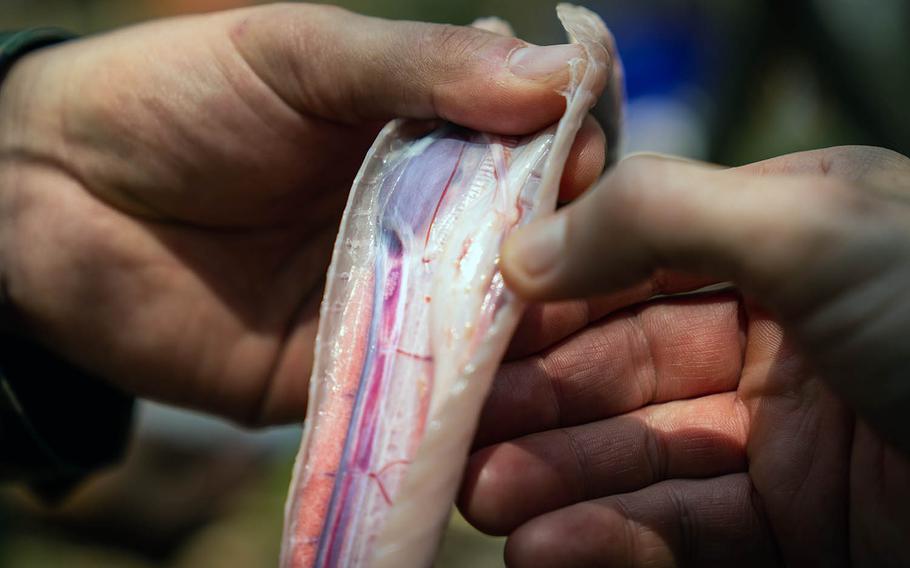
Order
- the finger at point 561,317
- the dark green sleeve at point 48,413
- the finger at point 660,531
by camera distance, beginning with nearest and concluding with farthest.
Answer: the finger at point 660,531
the finger at point 561,317
the dark green sleeve at point 48,413

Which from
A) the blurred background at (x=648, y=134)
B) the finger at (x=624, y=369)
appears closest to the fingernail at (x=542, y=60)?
the finger at (x=624, y=369)

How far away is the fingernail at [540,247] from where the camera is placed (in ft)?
3.59

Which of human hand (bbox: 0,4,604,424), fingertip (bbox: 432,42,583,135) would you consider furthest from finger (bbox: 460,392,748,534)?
fingertip (bbox: 432,42,583,135)

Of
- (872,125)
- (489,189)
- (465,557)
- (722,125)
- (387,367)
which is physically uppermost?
(489,189)

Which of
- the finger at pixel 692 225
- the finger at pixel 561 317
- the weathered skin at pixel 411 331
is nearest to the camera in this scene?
the finger at pixel 692 225

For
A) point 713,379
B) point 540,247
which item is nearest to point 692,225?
point 540,247

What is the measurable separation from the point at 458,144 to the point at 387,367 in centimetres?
46

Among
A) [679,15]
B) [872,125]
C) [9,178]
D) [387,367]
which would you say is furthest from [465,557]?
[679,15]

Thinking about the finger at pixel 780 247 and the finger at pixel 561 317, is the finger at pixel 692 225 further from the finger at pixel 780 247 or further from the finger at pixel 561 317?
the finger at pixel 561 317

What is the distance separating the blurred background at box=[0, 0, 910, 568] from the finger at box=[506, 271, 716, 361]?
1504mm

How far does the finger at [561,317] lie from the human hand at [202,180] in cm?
26

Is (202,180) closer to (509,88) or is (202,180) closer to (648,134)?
(509,88)

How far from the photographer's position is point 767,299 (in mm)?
1062

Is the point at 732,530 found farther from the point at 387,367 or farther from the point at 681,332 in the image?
the point at 387,367
